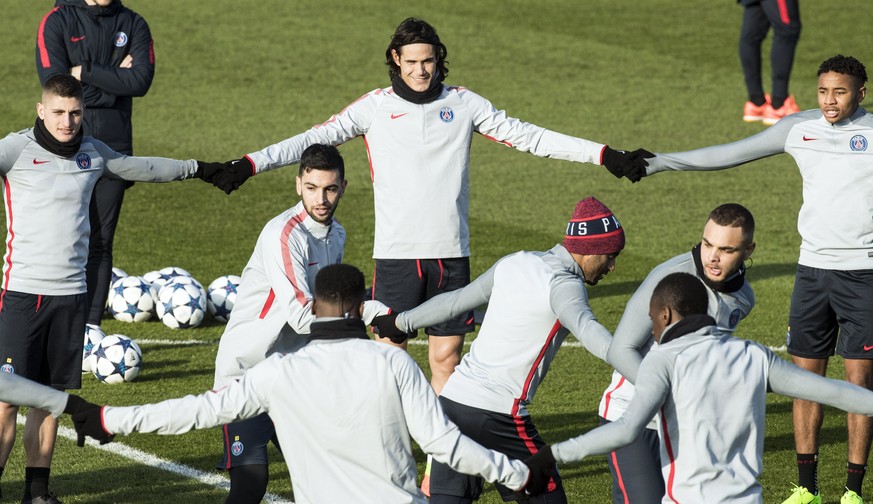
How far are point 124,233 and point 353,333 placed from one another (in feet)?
34.5

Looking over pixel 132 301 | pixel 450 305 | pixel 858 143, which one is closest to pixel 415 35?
pixel 450 305

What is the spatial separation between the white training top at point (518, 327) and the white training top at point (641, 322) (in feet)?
0.71

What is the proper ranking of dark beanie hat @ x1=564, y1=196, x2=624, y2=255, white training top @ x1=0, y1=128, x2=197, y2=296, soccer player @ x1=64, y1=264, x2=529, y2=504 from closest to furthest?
soccer player @ x1=64, y1=264, x2=529, y2=504 < dark beanie hat @ x1=564, y1=196, x2=624, y2=255 < white training top @ x1=0, y1=128, x2=197, y2=296

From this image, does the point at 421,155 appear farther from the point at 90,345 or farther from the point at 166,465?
the point at 90,345

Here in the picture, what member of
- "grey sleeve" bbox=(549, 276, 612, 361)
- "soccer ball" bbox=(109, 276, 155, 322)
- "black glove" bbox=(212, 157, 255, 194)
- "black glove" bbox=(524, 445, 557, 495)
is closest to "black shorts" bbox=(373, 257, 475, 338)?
"black glove" bbox=(212, 157, 255, 194)

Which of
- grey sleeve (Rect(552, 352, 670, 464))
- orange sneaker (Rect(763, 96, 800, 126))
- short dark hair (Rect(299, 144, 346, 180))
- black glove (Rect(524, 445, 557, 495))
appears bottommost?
black glove (Rect(524, 445, 557, 495))

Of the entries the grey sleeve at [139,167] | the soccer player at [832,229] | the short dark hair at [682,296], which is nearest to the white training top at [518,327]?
the short dark hair at [682,296]

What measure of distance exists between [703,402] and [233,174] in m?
3.76

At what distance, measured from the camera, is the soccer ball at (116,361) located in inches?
403

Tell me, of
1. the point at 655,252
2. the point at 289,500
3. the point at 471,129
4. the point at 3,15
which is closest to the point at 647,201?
the point at 655,252

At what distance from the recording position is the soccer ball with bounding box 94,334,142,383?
1024 centimetres

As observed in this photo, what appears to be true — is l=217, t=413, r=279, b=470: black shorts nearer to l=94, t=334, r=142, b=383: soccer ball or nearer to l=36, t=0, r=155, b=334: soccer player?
l=94, t=334, r=142, b=383: soccer ball

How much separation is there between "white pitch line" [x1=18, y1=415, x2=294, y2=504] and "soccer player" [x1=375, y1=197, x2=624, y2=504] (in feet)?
6.00

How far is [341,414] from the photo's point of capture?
206 inches
